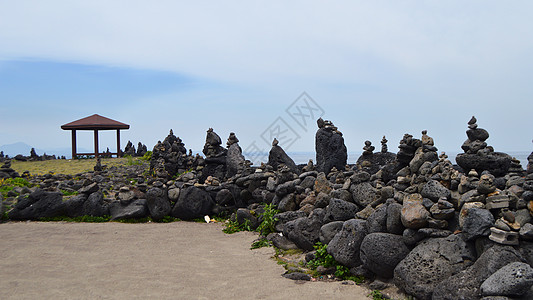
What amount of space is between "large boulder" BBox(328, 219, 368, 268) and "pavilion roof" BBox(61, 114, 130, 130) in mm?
30452

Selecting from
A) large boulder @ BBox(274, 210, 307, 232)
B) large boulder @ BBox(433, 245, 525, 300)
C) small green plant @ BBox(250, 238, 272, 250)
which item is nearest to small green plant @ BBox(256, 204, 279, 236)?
large boulder @ BBox(274, 210, 307, 232)

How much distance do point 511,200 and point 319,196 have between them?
16.0ft

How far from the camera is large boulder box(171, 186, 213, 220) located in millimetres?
14758

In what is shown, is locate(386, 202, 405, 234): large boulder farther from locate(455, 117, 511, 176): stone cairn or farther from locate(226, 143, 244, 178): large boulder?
locate(226, 143, 244, 178): large boulder

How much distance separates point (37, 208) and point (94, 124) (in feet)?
70.0

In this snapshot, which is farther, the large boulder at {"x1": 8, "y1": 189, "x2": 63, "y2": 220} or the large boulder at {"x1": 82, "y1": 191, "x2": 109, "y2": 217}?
the large boulder at {"x1": 82, "y1": 191, "x2": 109, "y2": 217}

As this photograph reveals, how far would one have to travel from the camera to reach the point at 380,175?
34.9ft

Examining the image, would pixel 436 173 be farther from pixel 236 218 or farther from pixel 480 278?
pixel 236 218

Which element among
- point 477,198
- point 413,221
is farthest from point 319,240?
point 477,198

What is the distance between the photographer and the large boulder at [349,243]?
8211 mm

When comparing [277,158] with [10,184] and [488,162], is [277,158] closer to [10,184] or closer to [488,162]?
[488,162]

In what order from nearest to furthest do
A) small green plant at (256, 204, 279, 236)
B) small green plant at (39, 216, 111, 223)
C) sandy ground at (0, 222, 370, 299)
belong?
sandy ground at (0, 222, 370, 299)
small green plant at (256, 204, 279, 236)
small green plant at (39, 216, 111, 223)

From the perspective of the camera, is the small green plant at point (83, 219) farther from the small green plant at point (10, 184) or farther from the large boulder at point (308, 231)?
the large boulder at point (308, 231)

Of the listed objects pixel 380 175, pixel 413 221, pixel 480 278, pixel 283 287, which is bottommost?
pixel 283 287
